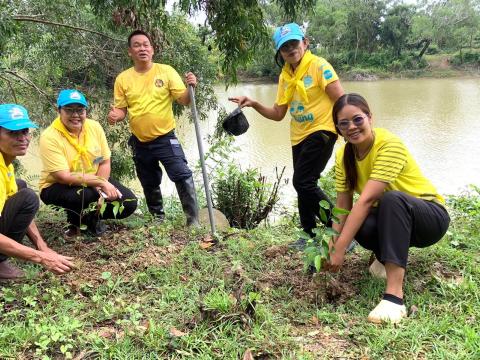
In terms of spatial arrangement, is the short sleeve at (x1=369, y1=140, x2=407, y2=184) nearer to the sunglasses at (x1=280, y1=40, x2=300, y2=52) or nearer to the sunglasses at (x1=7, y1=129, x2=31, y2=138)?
the sunglasses at (x1=280, y1=40, x2=300, y2=52)

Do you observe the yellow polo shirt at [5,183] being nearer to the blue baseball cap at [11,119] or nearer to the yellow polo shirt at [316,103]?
the blue baseball cap at [11,119]

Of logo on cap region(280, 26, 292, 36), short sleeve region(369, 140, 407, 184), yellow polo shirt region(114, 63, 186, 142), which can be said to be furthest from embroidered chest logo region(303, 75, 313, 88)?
yellow polo shirt region(114, 63, 186, 142)

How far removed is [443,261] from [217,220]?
2038 millimetres

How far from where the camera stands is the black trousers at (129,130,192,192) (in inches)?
128

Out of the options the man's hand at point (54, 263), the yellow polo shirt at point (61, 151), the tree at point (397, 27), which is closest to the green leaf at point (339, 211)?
the man's hand at point (54, 263)

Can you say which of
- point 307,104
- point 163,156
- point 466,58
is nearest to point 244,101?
point 307,104

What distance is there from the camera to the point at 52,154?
110 inches

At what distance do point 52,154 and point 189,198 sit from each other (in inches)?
40.3

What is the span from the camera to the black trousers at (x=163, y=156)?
3.26 metres

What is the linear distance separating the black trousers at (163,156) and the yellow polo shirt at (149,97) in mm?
59

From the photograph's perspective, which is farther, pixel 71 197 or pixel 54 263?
pixel 71 197

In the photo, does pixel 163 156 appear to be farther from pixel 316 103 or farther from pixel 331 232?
pixel 331 232

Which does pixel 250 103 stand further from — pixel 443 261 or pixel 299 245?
pixel 443 261

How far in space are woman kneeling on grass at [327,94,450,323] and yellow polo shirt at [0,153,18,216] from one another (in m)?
1.64
